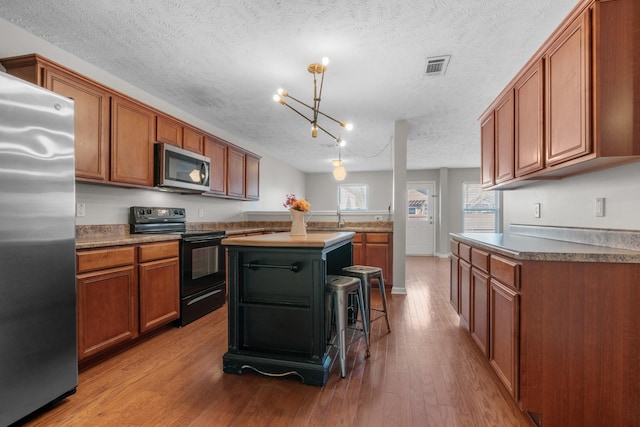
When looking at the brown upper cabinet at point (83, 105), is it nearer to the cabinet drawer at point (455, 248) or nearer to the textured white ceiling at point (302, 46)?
the textured white ceiling at point (302, 46)

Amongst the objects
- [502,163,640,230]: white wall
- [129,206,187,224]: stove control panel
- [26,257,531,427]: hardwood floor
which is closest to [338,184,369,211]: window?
[129,206,187,224]: stove control panel

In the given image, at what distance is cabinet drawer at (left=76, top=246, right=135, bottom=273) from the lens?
2.05 meters

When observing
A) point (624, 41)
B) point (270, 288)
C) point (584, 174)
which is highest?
point (624, 41)

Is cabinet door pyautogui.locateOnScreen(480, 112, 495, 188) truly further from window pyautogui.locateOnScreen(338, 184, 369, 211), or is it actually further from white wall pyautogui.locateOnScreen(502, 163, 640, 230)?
window pyautogui.locateOnScreen(338, 184, 369, 211)

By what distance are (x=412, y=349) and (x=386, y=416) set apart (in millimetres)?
933

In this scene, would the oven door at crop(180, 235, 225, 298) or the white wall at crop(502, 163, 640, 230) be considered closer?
the white wall at crop(502, 163, 640, 230)

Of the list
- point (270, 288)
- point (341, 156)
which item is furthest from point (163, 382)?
point (341, 156)

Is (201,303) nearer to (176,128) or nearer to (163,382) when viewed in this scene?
(163,382)

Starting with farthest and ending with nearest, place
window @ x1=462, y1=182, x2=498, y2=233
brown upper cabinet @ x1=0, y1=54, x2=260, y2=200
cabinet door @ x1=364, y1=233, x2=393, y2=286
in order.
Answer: window @ x1=462, y1=182, x2=498, y2=233 < cabinet door @ x1=364, y1=233, x2=393, y2=286 < brown upper cabinet @ x1=0, y1=54, x2=260, y2=200

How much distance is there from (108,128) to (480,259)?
3119 millimetres

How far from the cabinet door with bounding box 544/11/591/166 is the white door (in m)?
6.52

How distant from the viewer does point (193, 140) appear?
3.67 metres

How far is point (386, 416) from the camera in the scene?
1.65 meters

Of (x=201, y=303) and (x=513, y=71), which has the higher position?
(x=513, y=71)
